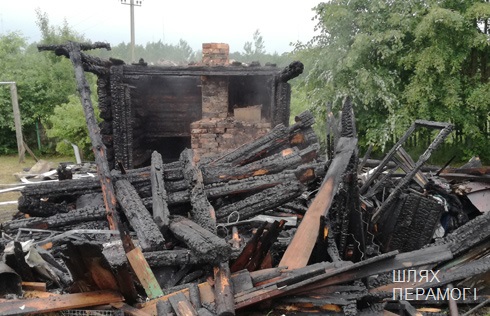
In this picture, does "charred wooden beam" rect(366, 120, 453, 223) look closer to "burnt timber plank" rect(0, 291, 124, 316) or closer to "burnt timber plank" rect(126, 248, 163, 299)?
"burnt timber plank" rect(126, 248, 163, 299)

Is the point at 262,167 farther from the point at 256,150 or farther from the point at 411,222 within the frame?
the point at 411,222

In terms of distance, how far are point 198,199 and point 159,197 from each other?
0.52m

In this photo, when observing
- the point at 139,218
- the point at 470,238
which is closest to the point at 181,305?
the point at 139,218

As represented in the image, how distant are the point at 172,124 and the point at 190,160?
19.7ft

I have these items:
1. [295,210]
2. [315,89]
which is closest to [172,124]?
[315,89]

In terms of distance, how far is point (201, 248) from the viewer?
12.6 ft

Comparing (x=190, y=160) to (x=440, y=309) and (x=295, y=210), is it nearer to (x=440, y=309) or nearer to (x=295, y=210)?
(x=295, y=210)

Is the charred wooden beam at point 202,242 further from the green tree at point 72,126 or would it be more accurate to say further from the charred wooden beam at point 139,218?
the green tree at point 72,126

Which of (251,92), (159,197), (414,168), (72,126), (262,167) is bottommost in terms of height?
(72,126)

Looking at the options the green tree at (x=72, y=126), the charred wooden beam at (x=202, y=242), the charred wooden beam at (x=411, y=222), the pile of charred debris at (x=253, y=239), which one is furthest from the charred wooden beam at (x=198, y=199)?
the green tree at (x=72, y=126)

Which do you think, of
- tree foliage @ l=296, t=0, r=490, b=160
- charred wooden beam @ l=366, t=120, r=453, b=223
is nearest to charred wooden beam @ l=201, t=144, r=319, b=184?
charred wooden beam @ l=366, t=120, r=453, b=223

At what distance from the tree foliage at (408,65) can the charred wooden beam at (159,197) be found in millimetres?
8163

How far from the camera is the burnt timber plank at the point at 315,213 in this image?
4180mm

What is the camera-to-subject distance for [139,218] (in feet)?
15.9
